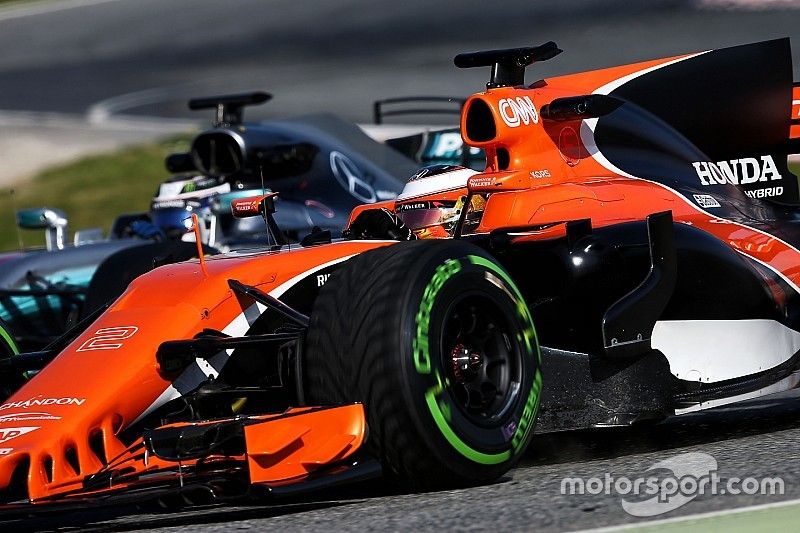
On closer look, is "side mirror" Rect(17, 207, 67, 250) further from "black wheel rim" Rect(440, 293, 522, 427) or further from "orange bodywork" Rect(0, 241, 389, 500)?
"black wheel rim" Rect(440, 293, 522, 427)

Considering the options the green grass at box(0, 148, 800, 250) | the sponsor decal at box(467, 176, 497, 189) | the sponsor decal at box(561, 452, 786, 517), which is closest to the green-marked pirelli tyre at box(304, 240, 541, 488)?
the sponsor decal at box(561, 452, 786, 517)

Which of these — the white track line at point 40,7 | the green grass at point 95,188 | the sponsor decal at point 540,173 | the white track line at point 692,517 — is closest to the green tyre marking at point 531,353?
the white track line at point 692,517

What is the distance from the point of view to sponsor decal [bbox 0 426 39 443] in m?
4.57

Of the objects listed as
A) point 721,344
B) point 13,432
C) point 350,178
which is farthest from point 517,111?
point 350,178

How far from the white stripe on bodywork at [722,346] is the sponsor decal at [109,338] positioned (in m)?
1.96

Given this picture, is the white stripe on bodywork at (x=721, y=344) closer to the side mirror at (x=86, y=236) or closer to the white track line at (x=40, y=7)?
the side mirror at (x=86, y=236)

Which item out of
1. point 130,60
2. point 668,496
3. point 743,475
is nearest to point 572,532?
point 668,496

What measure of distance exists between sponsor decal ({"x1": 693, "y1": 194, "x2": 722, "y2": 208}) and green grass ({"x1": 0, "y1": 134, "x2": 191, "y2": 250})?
1186cm

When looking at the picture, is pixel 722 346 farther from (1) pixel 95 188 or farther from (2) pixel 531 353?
(1) pixel 95 188

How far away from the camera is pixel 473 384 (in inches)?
186

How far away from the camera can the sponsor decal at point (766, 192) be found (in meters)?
6.66

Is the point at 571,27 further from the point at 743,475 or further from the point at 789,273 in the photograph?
the point at 743,475

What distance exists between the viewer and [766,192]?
6711 millimetres

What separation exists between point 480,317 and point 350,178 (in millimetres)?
6646
